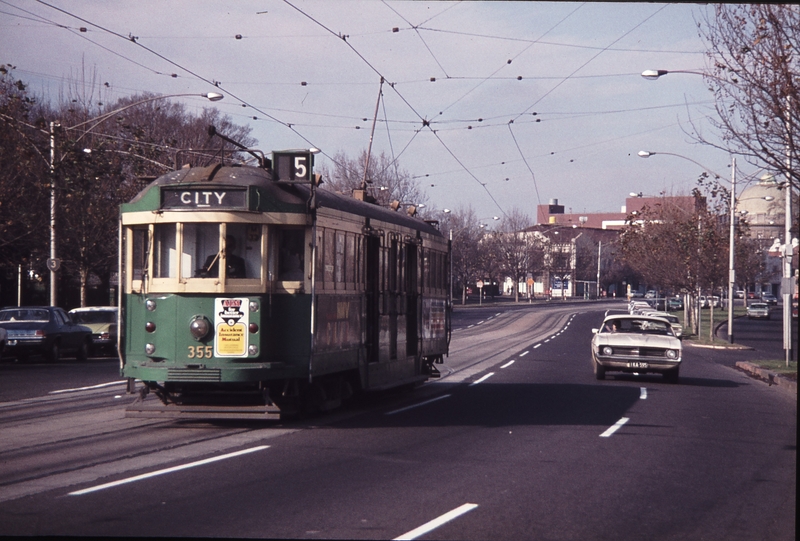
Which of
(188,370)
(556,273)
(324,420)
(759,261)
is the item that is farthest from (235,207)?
(556,273)

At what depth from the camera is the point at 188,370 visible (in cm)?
1230

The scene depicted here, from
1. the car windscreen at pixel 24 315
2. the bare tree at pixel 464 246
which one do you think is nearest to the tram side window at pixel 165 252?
the car windscreen at pixel 24 315

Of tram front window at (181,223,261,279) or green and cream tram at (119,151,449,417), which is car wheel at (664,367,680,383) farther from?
tram front window at (181,223,261,279)

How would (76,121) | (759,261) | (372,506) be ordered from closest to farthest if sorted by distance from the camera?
(372,506), (76,121), (759,261)

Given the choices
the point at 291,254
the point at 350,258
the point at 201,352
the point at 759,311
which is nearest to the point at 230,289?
the point at 201,352

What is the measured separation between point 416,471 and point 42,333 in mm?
19542

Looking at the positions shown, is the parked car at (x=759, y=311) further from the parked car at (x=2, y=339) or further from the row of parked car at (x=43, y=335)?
the parked car at (x=2, y=339)

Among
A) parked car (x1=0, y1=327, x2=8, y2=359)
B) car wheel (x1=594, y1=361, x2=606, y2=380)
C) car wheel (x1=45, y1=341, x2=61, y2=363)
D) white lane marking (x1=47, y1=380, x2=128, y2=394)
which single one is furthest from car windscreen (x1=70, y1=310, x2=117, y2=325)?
car wheel (x1=594, y1=361, x2=606, y2=380)

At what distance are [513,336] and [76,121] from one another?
2221cm

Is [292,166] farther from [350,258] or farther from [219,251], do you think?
[350,258]

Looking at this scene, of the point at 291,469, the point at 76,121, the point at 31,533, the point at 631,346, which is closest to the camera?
the point at 31,533

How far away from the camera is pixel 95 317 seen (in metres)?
31.6

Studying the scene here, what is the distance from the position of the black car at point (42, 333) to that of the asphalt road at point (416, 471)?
9812mm

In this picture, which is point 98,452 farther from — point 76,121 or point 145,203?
point 76,121
